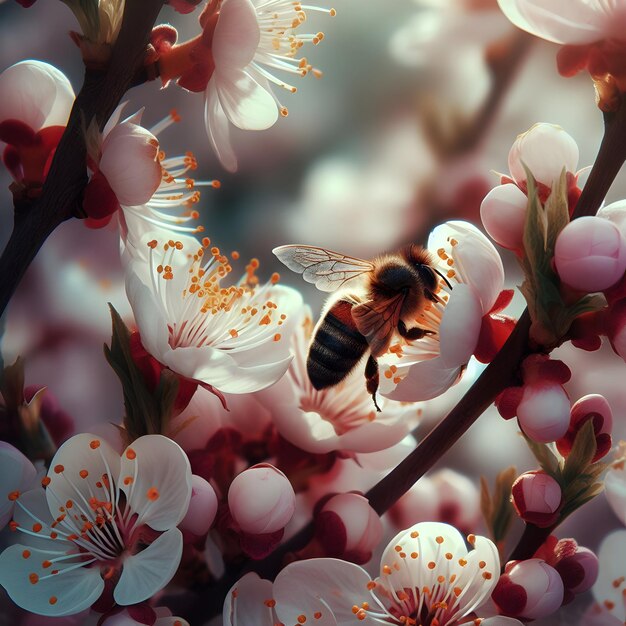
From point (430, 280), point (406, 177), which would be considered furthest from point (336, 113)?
point (430, 280)

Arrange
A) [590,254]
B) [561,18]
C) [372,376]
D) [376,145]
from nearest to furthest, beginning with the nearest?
1. [590,254]
2. [561,18]
3. [372,376]
4. [376,145]

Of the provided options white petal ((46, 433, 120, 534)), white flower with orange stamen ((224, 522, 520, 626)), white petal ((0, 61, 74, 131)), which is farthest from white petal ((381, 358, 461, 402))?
white petal ((0, 61, 74, 131))

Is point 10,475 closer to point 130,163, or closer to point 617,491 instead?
point 130,163

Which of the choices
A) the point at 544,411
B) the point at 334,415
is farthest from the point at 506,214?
the point at 334,415

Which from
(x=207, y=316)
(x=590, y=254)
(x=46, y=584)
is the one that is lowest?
(x=46, y=584)

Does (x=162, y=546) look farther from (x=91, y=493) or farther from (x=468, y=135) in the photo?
(x=468, y=135)

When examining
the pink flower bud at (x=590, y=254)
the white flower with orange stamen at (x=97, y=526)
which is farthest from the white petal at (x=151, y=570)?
the pink flower bud at (x=590, y=254)

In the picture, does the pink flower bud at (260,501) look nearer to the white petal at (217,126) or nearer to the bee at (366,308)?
the bee at (366,308)

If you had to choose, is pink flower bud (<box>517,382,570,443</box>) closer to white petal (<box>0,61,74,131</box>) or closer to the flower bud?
the flower bud
